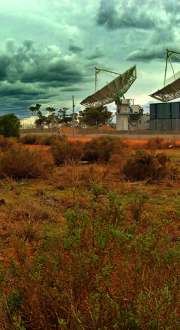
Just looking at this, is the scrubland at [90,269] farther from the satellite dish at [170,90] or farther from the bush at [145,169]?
the satellite dish at [170,90]

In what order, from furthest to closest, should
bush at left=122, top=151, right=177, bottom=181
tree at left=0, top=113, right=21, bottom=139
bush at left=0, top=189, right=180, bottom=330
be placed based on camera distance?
tree at left=0, top=113, right=21, bottom=139 < bush at left=122, top=151, right=177, bottom=181 < bush at left=0, top=189, right=180, bottom=330

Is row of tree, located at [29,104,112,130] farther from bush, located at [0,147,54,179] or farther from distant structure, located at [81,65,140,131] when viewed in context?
bush, located at [0,147,54,179]

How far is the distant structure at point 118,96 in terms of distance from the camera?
161ft

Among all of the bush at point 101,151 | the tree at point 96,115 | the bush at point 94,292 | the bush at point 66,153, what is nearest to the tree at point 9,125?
the bush at point 66,153

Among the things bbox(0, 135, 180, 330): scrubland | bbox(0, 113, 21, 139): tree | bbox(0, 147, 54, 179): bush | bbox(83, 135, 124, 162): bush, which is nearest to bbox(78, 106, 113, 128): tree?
bbox(0, 113, 21, 139): tree

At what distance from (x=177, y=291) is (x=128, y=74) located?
1990 inches

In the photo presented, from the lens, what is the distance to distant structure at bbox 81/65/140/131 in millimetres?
49125

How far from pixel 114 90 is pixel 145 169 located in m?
43.0

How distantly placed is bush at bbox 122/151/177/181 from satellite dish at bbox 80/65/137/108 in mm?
41777

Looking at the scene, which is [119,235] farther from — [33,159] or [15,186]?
[33,159]

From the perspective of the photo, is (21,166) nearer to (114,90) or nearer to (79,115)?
(114,90)

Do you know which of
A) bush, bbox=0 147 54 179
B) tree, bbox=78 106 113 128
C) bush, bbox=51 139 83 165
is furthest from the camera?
tree, bbox=78 106 113 128

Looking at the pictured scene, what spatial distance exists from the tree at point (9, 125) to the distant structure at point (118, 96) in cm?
2881

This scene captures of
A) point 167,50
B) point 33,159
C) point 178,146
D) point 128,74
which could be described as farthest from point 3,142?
point 167,50
